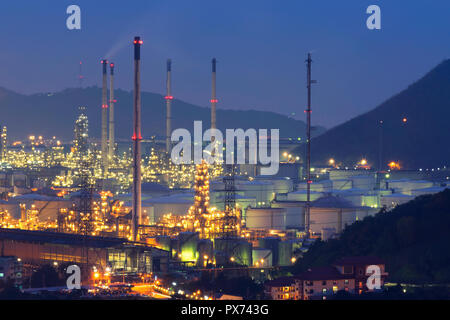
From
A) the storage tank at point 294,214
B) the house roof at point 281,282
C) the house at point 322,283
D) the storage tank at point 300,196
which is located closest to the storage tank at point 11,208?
the storage tank at point 294,214

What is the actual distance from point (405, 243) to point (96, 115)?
379 feet

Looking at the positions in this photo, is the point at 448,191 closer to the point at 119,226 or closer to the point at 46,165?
the point at 119,226

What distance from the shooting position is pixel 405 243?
21172mm

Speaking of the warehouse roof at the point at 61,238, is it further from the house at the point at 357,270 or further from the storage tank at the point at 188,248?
the house at the point at 357,270

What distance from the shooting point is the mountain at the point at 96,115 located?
125 meters

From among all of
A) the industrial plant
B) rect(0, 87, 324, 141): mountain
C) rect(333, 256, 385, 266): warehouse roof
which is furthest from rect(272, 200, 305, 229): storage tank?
rect(0, 87, 324, 141): mountain

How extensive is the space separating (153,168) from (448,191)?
26747 millimetres

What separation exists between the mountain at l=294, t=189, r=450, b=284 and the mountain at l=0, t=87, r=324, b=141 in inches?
3713

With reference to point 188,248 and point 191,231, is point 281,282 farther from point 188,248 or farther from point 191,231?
point 191,231

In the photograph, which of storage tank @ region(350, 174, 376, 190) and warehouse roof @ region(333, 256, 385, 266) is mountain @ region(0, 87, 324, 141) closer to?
storage tank @ region(350, 174, 376, 190)

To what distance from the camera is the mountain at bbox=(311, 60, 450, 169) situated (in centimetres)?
5788

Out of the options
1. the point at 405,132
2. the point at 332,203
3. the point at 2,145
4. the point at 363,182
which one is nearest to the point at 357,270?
the point at 332,203
